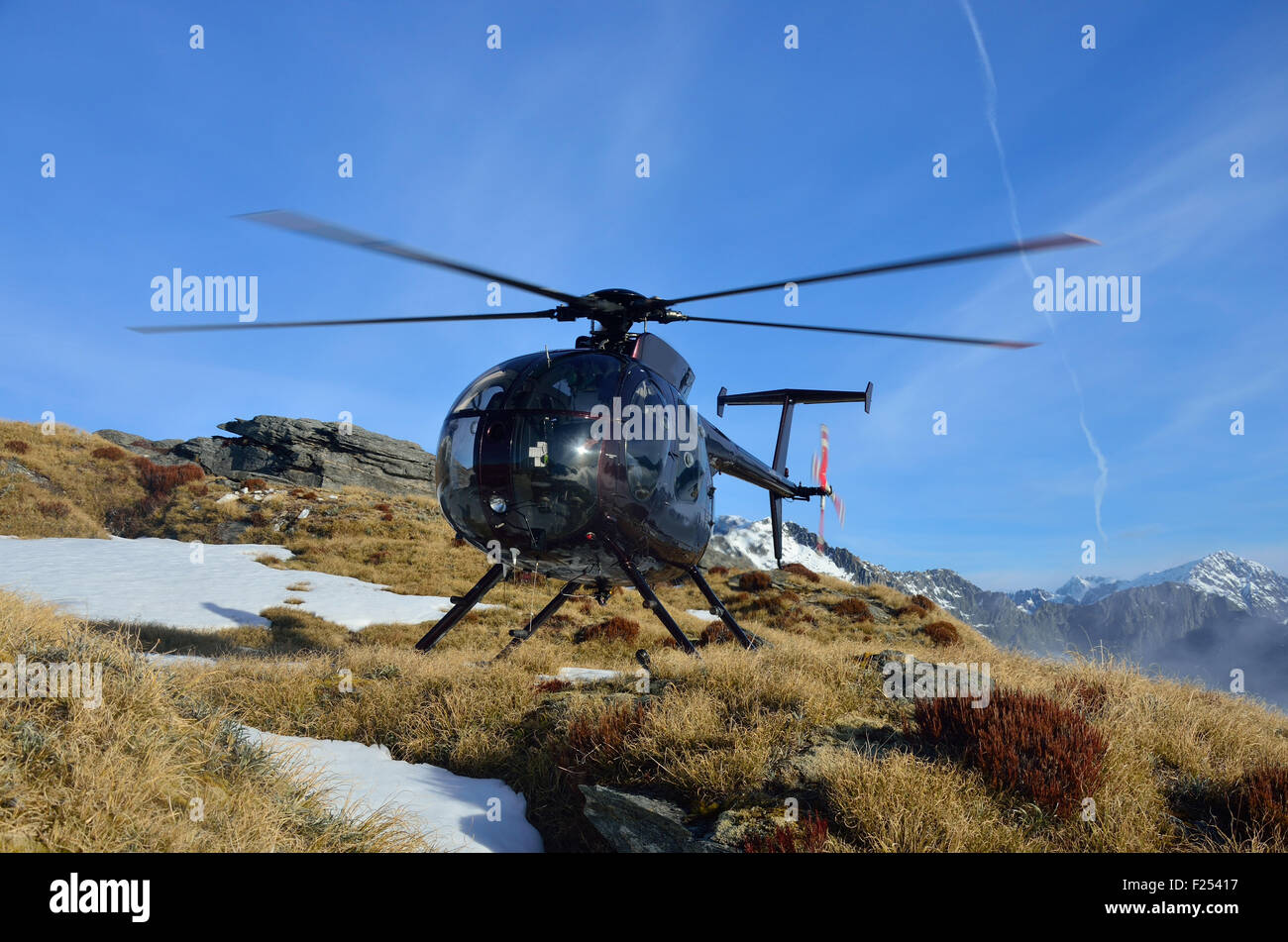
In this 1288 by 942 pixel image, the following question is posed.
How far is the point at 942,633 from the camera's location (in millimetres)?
22406

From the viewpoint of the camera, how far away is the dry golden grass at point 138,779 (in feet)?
12.2

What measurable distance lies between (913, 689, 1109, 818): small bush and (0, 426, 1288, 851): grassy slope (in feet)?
0.39

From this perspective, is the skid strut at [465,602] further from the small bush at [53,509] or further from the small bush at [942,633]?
the small bush at [53,509]

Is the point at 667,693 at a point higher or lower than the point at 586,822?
higher

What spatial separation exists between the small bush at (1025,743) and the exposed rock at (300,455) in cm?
3909

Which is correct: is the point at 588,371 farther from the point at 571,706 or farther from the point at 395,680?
the point at 395,680

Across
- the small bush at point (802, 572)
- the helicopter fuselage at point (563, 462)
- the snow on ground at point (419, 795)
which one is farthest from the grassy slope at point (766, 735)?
the small bush at point (802, 572)

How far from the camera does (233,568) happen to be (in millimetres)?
21000

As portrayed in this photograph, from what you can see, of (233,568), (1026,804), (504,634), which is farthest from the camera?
(233,568)

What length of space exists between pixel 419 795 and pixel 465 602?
3.44 m

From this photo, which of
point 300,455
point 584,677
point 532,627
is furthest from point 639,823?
point 300,455
